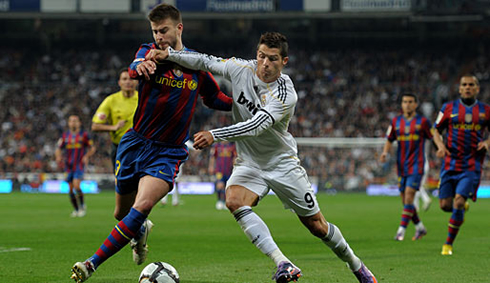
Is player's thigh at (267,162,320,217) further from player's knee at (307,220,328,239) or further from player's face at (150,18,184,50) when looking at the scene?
player's face at (150,18,184,50)

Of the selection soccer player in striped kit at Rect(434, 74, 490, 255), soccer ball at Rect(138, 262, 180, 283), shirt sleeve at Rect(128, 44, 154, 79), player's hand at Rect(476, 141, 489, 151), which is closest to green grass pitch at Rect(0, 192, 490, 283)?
soccer player in striped kit at Rect(434, 74, 490, 255)

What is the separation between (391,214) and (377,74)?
81.6 feet

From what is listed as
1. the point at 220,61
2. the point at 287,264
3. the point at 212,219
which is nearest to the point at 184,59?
the point at 220,61

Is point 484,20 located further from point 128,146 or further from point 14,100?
point 128,146

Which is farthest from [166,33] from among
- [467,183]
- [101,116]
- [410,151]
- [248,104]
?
[410,151]

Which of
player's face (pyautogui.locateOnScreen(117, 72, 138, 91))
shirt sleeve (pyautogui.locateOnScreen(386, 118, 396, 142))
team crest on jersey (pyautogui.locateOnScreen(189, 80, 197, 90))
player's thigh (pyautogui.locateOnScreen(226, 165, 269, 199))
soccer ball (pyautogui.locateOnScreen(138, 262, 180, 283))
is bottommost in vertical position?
soccer ball (pyautogui.locateOnScreen(138, 262, 180, 283))

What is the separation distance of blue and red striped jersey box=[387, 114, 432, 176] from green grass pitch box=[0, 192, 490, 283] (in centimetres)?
129

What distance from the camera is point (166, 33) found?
6684 mm

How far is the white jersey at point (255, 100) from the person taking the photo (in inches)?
249

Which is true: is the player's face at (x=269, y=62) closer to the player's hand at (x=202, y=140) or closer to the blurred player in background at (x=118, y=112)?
the player's hand at (x=202, y=140)

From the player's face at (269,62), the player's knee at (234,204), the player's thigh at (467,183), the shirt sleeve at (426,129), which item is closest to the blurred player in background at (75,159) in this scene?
the shirt sleeve at (426,129)

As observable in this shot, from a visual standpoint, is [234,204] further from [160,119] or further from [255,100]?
[160,119]

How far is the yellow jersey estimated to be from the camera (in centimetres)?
1116

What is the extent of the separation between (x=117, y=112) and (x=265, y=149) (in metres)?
5.19
